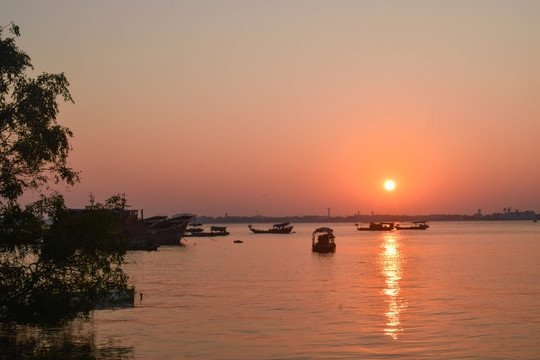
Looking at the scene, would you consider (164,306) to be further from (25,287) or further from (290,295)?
(25,287)

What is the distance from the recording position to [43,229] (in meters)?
31.1

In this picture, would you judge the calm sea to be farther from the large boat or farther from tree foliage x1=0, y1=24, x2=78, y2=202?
the large boat

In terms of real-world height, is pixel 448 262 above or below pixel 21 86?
below

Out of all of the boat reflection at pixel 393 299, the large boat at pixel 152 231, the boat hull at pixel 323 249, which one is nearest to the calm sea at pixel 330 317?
the boat reflection at pixel 393 299

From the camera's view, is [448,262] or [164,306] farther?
[448,262]

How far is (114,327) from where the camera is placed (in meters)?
43.4

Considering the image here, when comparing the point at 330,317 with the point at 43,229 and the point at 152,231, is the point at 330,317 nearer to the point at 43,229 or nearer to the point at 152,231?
the point at 43,229

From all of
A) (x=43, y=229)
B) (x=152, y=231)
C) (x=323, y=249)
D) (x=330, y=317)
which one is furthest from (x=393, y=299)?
(x=152, y=231)

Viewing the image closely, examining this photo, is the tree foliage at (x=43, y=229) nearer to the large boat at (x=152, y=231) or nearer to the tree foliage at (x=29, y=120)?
the tree foliage at (x=29, y=120)

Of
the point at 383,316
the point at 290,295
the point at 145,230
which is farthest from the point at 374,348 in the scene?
the point at 145,230

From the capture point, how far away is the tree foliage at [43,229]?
30.6 meters

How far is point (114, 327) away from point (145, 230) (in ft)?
364

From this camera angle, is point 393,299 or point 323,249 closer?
point 393,299

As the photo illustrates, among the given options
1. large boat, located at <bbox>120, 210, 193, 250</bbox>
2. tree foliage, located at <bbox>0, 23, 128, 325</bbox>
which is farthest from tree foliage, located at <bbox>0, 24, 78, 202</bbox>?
large boat, located at <bbox>120, 210, 193, 250</bbox>
